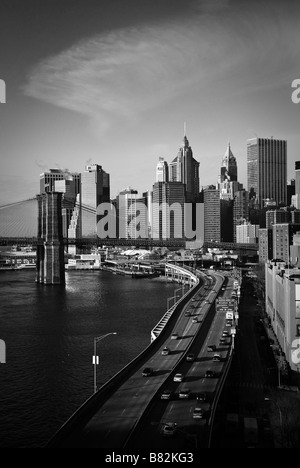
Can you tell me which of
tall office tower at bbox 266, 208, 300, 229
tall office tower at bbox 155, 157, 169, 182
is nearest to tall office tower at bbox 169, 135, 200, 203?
tall office tower at bbox 155, 157, 169, 182

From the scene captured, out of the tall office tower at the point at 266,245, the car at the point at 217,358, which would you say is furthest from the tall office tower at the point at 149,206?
the car at the point at 217,358

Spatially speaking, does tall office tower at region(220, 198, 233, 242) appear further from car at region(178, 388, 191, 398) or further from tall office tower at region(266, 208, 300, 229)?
car at region(178, 388, 191, 398)

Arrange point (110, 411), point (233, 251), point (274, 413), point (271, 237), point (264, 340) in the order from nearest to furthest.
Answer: point (110, 411)
point (274, 413)
point (264, 340)
point (271, 237)
point (233, 251)

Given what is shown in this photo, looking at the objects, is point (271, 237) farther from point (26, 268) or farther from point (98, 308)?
point (98, 308)

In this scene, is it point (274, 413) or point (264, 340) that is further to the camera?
point (264, 340)

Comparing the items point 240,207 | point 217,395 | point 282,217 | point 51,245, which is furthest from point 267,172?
point 217,395
